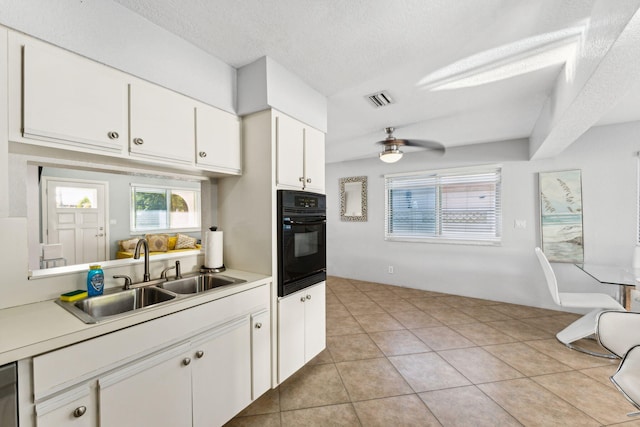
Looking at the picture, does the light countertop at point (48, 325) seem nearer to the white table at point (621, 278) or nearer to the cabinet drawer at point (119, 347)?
the cabinet drawer at point (119, 347)

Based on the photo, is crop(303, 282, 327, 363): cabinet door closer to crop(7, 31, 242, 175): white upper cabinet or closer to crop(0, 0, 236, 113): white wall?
crop(7, 31, 242, 175): white upper cabinet

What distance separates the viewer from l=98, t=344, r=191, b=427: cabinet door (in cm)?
111

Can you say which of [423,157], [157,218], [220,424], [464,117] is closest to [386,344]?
[220,424]

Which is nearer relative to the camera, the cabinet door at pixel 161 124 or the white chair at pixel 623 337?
the white chair at pixel 623 337

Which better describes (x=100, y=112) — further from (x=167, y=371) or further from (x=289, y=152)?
(x=167, y=371)

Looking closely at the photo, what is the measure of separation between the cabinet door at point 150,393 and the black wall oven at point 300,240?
78 cm

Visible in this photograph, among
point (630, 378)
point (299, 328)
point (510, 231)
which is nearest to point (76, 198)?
point (299, 328)

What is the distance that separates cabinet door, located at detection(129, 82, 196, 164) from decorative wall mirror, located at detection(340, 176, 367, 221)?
387cm

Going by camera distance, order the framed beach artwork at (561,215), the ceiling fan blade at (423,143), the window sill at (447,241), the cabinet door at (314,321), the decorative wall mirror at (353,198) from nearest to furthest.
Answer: the cabinet door at (314,321) < the ceiling fan blade at (423,143) < the framed beach artwork at (561,215) < the window sill at (447,241) < the decorative wall mirror at (353,198)

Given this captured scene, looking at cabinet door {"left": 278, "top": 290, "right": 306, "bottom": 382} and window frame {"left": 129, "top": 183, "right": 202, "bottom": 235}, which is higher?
window frame {"left": 129, "top": 183, "right": 202, "bottom": 235}

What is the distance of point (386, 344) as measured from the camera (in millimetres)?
2721

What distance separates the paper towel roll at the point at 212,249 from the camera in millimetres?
2047

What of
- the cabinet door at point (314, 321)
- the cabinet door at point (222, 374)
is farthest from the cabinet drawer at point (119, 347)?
the cabinet door at point (314, 321)

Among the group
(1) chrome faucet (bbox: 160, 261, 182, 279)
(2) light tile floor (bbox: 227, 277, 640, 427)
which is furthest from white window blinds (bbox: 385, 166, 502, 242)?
(1) chrome faucet (bbox: 160, 261, 182, 279)
